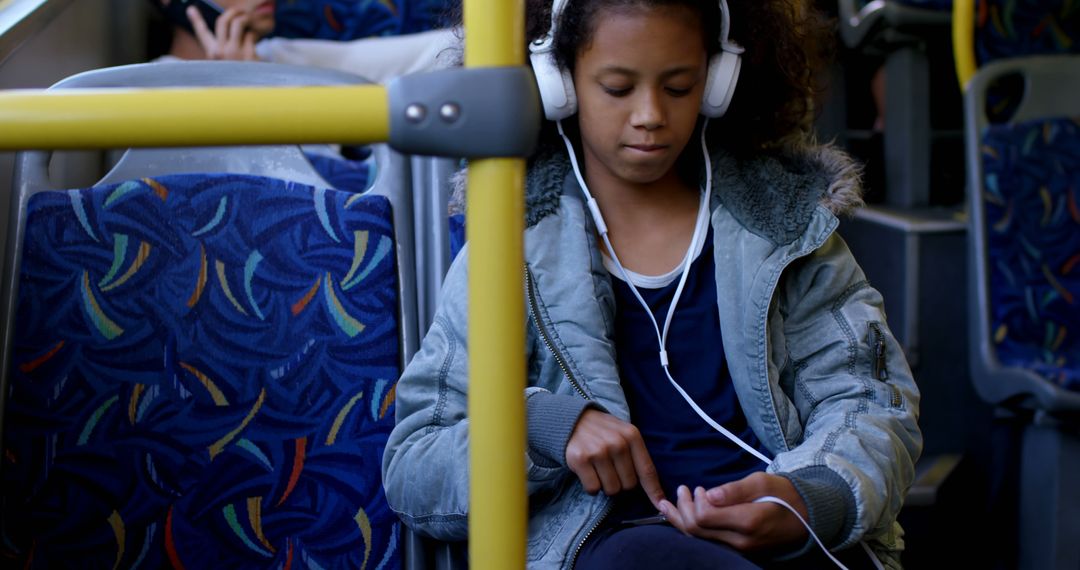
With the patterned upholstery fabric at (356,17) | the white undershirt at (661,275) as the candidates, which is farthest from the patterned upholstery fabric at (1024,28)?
the white undershirt at (661,275)

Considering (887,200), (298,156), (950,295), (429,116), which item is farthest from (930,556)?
(429,116)

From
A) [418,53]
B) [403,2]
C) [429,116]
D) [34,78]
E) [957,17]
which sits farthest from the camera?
[957,17]

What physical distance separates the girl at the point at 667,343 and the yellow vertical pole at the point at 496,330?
0.42m

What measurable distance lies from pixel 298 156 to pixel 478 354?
93 centimetres

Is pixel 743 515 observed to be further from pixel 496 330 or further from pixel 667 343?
pixel 496 330

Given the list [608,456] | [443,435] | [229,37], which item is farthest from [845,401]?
[229,37]

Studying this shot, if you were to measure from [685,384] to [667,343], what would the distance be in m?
0.05

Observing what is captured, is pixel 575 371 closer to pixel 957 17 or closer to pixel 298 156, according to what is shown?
pixel 298 156

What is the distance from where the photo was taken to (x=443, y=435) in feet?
3.66

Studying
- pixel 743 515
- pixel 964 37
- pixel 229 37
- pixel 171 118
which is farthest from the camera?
pixel 964 37

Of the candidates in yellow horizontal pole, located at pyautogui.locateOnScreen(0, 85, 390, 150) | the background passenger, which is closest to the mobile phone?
the background passenger

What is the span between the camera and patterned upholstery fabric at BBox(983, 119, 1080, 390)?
245 cm

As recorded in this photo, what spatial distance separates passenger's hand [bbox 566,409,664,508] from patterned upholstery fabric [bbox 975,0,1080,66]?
2012 mm

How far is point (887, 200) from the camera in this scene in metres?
3.34
